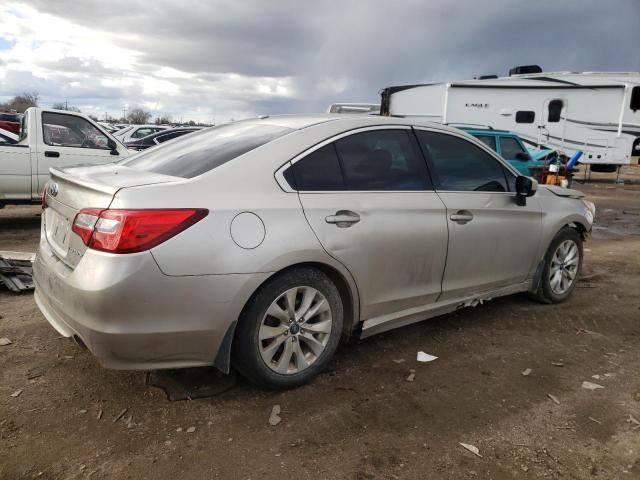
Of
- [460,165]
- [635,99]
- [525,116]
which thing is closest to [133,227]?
[460,165]

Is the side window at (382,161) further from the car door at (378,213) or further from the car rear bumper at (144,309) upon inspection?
the car rear bumper at (144,309)

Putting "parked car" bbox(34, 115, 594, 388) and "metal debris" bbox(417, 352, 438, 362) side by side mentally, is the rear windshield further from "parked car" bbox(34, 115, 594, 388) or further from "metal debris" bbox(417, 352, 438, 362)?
"metal debris" bbox(417, 352, 438, 362)

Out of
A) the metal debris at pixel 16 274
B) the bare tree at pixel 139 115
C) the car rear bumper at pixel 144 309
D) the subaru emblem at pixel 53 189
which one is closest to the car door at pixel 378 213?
the car rear bumper at pixel 144 309

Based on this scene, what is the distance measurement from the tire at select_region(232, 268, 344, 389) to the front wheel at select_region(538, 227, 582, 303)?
2414mm

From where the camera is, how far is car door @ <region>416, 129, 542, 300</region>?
12.6 feet

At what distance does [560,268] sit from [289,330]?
3.03 meters

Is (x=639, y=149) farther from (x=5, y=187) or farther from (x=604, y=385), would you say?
(x=5, y=187)

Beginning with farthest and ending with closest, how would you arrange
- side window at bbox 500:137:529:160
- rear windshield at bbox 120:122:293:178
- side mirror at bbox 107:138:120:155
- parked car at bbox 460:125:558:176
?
side window at bbox 500:137:529:160
parked car at bbox 460:125:558:176
side mirror at bbox 107:138:120:155
rear windshield at bbox 120:122:293:178

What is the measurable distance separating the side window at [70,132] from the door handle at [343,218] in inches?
258

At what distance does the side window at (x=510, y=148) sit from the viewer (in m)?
11.5

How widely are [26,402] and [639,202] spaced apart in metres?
15.5

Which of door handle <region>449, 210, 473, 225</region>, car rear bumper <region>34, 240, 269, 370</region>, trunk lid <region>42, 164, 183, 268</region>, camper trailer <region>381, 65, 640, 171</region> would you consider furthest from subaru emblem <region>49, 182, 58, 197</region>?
camper trailer <region>381, 65, 640, 171</region>

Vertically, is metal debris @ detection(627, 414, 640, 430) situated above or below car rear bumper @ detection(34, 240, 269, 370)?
below

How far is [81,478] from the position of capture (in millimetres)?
2408
